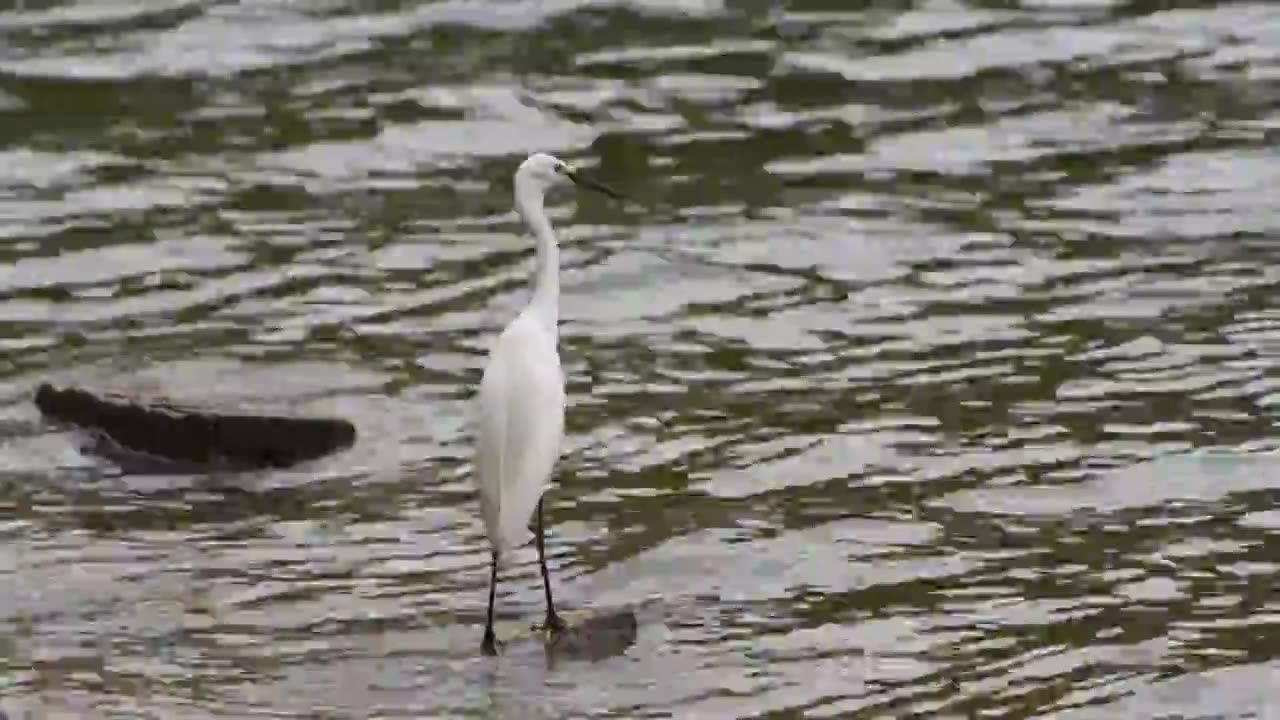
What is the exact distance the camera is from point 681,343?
468 inches

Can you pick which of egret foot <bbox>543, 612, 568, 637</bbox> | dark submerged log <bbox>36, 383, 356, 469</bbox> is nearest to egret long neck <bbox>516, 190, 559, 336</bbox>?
egret foot <bbox>543, 612, 568, 637</bbox>

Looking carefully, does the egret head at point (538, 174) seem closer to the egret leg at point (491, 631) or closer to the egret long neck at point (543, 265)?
the egret long neck at point (543, 265)

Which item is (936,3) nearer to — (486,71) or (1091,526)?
(486,71)

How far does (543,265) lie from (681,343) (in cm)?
293

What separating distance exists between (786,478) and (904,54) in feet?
24.5

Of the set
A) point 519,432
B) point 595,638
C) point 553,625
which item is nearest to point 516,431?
point 519,432

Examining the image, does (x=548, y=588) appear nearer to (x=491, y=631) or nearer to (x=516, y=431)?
(x=491, y=631)

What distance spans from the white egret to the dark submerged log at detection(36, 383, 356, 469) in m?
1.67

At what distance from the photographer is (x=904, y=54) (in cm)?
1709

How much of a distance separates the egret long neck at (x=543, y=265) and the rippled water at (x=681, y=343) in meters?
0.87

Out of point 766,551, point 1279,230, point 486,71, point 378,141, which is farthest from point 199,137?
point 766,551

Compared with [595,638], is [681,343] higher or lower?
higher

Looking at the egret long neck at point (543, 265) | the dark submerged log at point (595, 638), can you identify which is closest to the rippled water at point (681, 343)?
the dark submerged log at point (595, 638)

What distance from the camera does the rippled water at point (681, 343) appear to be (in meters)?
8.28
